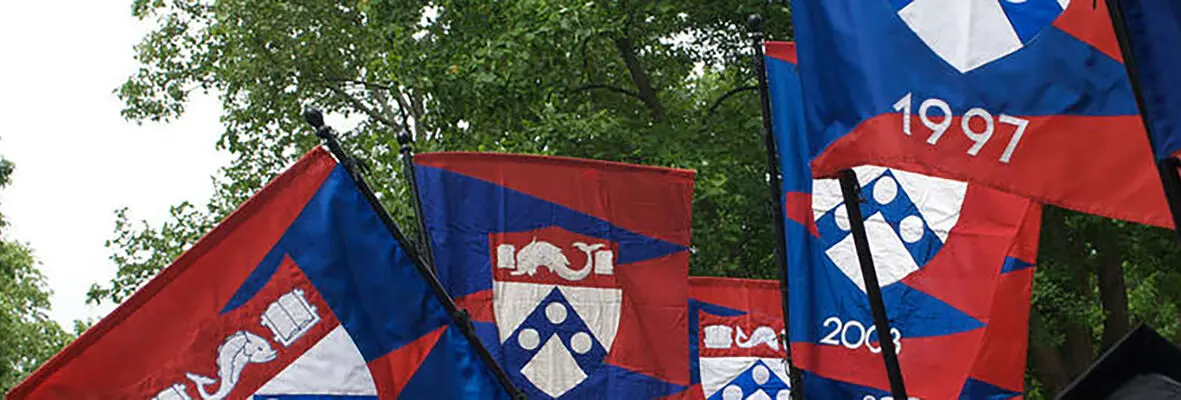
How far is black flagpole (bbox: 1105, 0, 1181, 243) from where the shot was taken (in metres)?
3.83

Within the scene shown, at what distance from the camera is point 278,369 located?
6121mm

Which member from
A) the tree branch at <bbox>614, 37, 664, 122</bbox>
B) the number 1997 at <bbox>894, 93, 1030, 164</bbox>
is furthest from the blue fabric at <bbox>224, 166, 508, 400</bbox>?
the tree branch at <bbox>614, 37, 664, 122</bbox>

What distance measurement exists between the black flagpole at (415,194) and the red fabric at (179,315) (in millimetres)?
921

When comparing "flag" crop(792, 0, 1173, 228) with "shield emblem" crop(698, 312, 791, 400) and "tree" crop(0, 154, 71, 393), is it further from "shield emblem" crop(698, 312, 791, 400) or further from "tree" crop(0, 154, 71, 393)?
"tree" crop(0, 154, 71, 393)

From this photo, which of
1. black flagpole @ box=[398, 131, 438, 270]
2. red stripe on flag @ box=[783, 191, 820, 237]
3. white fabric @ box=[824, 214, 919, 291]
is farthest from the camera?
red stripe on flag @ box=[783, 191, 820, 237]

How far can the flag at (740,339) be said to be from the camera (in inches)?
491

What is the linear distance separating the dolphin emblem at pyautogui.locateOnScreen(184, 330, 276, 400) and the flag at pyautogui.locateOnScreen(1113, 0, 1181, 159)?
352 cm

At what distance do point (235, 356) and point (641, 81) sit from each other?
43.4 feet

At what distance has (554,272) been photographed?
25.9ft

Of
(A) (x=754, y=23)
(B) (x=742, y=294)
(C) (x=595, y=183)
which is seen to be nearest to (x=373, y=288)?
(C) (x=595, y=183)

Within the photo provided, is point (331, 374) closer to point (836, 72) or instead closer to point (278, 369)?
point (278, 369)

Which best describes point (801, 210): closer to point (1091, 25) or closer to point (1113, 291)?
point (1091, 25)

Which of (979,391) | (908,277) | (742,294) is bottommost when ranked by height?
(979,391)

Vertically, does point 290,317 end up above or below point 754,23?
below
